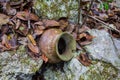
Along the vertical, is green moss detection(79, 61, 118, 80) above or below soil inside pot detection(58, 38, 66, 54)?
below

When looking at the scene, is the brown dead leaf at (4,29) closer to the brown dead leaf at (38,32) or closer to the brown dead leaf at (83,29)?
the brown dead leaf at (38,32)

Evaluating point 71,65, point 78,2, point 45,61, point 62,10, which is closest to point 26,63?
point 45,61

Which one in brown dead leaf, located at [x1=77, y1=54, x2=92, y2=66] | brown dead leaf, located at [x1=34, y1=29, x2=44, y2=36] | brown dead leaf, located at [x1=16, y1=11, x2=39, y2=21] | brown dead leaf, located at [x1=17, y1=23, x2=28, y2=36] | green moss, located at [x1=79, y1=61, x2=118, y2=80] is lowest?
green moss, located at [x1=79, y1=61, x2=118, y2=80]

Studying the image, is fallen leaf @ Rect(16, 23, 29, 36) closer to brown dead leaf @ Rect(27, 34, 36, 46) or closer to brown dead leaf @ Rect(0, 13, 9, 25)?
brown dead leaf @ Rect(27, 34, 36, 46)

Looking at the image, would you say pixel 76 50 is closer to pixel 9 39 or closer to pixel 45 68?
pixel 45 68

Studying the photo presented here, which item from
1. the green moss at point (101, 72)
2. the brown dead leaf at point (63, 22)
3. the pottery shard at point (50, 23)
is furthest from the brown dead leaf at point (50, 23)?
the green moss at point (101, 72)

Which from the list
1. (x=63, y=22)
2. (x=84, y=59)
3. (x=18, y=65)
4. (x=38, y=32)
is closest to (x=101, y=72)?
(x=84, y=59)

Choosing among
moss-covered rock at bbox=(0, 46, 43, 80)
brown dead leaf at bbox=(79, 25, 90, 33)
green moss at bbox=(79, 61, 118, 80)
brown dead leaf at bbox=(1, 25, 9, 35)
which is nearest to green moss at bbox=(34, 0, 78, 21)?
brown dead leaf at bbox=(79, 25, 90, 33)
